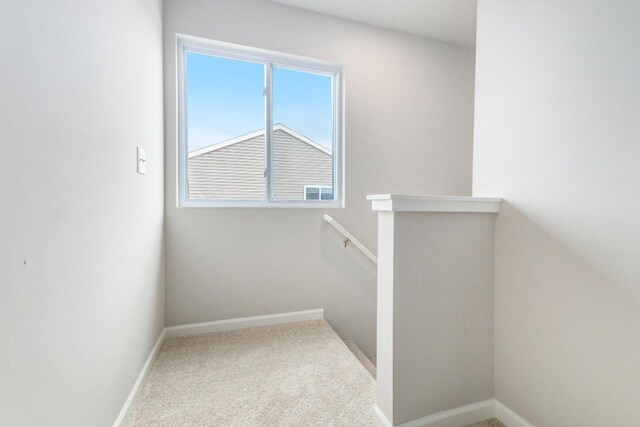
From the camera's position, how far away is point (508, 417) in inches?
51.5

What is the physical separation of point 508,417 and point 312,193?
189 centimetres

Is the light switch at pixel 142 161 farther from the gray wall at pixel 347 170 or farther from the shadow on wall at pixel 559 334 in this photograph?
the shadow on wall at pixel 559 334

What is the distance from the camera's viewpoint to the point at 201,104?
88.4 inches

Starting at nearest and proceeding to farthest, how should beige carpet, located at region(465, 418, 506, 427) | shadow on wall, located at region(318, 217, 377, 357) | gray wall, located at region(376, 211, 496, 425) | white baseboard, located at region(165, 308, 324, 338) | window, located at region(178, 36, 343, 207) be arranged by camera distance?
gray wall, located at region(376, 211, 496, 425)
beige carpet, located at region(465, 418, 506, 427)
white baseboard, located at region(165, 308, 324, 338)
window, located at region(178, 36, 343, 207)
shadow on wall, located at region(318, 217, 377, 357)

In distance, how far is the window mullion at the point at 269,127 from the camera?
93.4 inches

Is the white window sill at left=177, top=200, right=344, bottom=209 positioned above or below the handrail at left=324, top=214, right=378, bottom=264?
above

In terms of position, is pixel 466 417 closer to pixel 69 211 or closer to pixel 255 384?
pixel 255 384

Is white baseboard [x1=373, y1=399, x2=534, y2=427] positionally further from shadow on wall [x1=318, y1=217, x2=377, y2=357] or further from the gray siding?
the gray siding

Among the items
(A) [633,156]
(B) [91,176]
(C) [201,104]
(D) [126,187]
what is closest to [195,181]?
(C) [201,104]

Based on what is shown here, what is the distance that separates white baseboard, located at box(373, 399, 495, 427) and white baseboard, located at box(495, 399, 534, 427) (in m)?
0.03

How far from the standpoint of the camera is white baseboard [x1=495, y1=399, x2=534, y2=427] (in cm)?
126

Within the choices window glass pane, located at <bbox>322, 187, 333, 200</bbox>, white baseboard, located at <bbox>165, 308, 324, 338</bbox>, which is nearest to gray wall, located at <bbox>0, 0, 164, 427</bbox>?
white baseboard, located at <bbox>165, 308, 324, 338</bbox>

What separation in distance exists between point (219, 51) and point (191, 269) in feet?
5.64

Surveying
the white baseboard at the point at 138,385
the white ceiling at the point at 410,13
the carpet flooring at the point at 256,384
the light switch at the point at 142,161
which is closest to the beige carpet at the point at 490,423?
the carpet flooring at the point at 256,384
